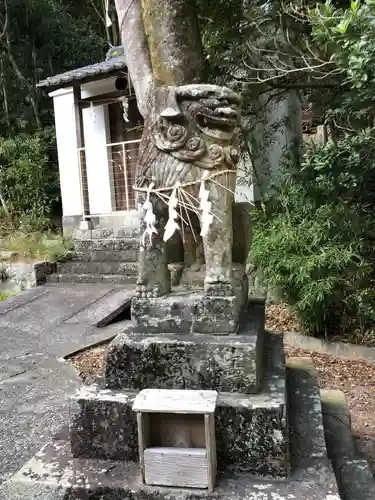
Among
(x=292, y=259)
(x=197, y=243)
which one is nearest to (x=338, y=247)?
(x=292, y=259)

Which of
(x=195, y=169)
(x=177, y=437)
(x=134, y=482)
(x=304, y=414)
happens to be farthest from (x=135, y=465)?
(x=195, y=169)

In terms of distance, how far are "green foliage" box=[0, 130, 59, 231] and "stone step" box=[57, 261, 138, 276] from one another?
2.46 m

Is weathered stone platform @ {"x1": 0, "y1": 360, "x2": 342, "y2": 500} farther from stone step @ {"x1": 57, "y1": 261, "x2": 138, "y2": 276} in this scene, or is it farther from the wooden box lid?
stone step @ {"x1": 57, "y1": 261, "x2": 138, "y2": 276}

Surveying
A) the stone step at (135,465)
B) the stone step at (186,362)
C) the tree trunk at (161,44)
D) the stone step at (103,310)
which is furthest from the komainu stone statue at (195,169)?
the stone step at (103,310)

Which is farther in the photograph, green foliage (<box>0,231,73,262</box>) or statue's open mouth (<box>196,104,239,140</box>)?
green foliage (<box>0,231,73,262</box>)

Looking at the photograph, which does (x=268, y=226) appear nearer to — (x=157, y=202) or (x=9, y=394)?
(x=9, y=394)

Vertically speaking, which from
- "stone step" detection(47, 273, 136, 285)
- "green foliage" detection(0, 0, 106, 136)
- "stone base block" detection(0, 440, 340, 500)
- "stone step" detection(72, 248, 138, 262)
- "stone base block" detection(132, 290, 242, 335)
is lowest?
"stone step" detection(47, 273, 136, 285)

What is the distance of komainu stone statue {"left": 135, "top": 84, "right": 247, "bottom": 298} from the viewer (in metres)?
2.09

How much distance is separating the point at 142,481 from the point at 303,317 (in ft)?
12.9

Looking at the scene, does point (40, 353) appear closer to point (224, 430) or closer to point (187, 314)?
point (187, 314)

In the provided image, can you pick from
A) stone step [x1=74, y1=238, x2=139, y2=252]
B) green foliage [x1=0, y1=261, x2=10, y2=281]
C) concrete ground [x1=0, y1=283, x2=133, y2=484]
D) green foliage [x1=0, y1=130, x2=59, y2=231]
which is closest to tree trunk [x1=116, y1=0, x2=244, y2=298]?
concrete ground [x1=0, y1=283, x2=133, y2=484]

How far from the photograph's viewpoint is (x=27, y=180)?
10562mm

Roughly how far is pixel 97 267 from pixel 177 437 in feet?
20.6

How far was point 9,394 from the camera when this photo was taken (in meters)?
3.95
